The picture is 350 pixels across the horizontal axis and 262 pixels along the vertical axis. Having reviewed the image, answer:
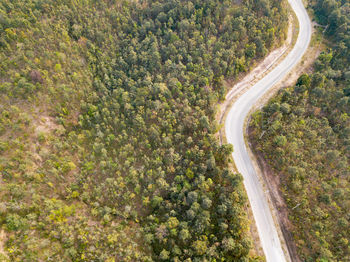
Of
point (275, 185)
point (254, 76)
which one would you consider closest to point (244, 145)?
point (275, 185)

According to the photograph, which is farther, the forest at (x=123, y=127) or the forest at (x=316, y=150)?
the forest at (x=316, y=150)

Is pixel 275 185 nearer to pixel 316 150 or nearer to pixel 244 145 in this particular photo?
pixel 244 145

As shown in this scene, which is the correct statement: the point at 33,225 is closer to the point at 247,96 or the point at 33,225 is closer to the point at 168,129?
the point at 168,129

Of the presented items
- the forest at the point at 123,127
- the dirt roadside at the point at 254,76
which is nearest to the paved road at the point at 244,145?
the dirt roadside at the point at 254,76

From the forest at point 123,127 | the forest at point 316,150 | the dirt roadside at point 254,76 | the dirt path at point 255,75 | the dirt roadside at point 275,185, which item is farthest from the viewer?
the dirt path at point 255,75

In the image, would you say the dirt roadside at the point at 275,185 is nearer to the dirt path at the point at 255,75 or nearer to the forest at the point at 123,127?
the dirt path at the point at 255,75

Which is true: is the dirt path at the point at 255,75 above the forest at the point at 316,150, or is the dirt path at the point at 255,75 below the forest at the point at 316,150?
above
